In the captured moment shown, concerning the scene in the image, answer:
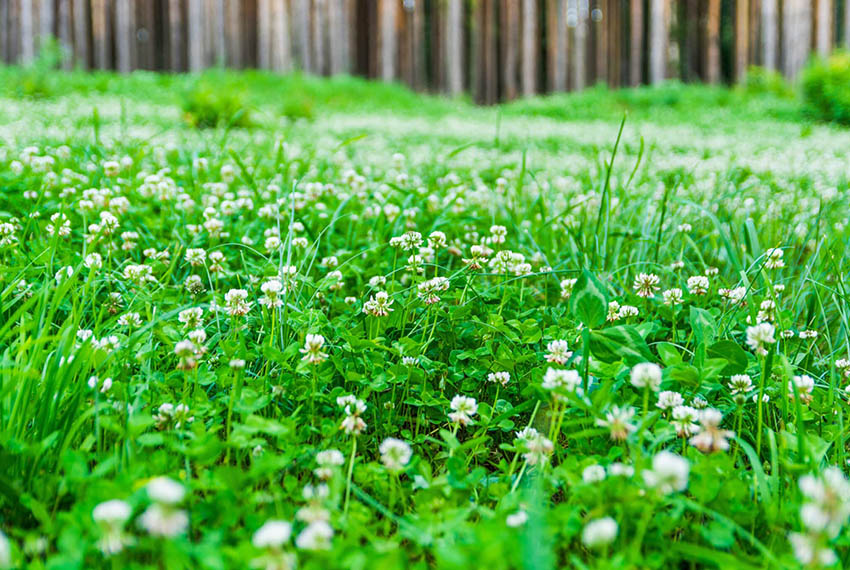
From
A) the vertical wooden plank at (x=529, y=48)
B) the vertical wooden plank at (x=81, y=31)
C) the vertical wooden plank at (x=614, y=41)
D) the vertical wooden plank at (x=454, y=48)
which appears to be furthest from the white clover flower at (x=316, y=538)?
the vertical wooden plank at (x=614, y=41)

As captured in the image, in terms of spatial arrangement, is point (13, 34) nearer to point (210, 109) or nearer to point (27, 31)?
point (27, 31)

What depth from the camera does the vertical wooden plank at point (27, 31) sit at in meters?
13.2

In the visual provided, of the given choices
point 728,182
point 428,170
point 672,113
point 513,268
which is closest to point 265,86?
point 672,113

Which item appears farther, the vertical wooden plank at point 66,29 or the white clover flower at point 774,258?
the vertical wooden plank at point 66,29

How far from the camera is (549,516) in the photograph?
1126mm

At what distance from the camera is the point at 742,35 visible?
1605 cm

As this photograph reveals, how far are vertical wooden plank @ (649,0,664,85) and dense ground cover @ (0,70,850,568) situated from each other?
13683 mm

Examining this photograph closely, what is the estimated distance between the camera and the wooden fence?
1394 cm

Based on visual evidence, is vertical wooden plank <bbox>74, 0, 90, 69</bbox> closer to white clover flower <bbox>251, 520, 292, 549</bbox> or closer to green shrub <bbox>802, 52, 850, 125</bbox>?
green shrub <bbox>802, 52, 850, 125</bbox>

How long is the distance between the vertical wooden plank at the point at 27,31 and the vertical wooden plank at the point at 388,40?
6.69 meters

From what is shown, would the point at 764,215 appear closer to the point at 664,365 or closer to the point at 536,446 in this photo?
the point at 664,365

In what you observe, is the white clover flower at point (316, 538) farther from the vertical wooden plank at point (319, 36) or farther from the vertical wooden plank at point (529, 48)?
the vertical wooden plank at point (529, 48)

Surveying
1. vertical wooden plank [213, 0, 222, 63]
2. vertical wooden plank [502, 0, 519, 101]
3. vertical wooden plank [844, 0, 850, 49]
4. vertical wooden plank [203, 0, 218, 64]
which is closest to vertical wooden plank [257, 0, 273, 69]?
vertical wooden plank [213, 0, 222, 63]

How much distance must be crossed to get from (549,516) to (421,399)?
57 centimetres
